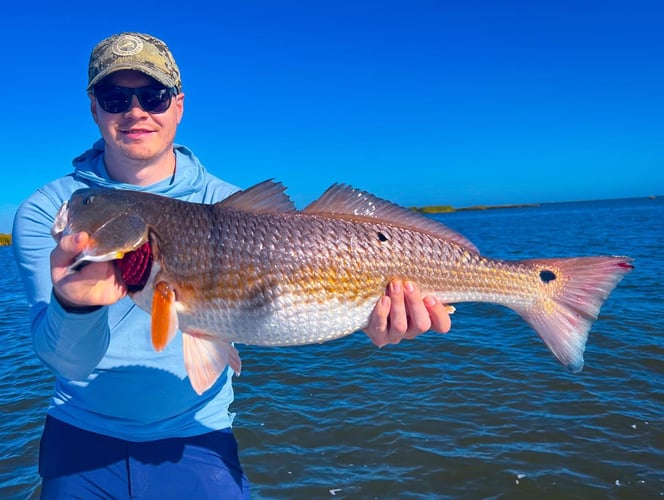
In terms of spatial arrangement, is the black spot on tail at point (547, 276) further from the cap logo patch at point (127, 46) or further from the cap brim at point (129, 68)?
the cap logo patch at point (127, 46)

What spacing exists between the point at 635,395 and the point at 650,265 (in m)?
12.4

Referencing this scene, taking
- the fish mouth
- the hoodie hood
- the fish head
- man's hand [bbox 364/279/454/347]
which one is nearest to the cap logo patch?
the hoodie hood

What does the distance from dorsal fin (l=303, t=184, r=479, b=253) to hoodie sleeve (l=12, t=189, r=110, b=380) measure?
1458 millimetres

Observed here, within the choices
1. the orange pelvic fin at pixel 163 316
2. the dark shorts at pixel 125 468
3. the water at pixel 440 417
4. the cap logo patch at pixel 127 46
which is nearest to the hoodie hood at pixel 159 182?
the cap logo patch at pixel 127 46

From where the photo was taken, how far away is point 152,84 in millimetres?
3412

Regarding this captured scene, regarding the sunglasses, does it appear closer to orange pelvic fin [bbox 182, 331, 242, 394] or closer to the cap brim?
the cap brim

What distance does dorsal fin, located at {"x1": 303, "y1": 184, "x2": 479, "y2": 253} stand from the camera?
3.26m

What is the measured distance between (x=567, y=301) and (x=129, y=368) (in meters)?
2.93

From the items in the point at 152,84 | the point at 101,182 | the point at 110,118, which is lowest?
the point at 101,182

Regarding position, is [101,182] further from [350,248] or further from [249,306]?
[350,248]

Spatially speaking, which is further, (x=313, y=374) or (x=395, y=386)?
(x=313, y=374)

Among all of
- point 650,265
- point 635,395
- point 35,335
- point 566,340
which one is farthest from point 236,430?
point 650,265

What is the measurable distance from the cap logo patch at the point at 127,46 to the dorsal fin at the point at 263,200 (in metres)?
1.23

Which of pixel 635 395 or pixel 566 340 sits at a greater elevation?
pixel 566 340
